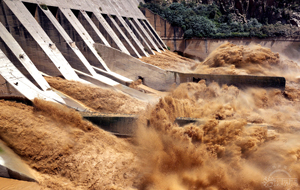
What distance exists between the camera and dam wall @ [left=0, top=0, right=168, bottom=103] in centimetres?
789

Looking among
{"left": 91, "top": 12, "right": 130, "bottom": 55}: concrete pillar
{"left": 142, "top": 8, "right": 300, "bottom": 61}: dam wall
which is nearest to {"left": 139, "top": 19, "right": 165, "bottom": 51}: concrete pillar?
{"left": 142, "top": 8, "right": 300, "bottom": 61}: dam wall

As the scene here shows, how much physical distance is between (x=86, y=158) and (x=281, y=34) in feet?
63.0

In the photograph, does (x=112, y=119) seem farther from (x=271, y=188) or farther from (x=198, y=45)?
(x=198, y=45)

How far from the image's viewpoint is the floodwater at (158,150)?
5.39 meters

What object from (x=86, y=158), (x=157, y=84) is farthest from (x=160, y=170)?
(x=157, y=84)

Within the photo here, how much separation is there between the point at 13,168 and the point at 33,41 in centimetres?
564

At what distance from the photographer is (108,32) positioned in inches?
564

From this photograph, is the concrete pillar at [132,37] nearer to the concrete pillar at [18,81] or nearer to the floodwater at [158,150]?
the floodwater at [158,150]

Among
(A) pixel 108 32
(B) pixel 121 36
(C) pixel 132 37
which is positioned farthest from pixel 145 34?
(A) pixel 108 32

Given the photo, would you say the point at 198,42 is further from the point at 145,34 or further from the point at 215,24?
the point at 145,34

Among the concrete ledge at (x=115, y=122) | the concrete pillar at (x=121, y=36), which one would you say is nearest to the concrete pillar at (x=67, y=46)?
the concrete ledge at (x=115, y=122)

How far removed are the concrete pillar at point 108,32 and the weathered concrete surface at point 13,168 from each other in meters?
9.65

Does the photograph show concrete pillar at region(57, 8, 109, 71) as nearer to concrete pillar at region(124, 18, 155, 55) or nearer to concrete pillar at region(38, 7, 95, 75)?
concrete pillar at region(38, 7, 95, 75)

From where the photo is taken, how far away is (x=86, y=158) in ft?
19.6
